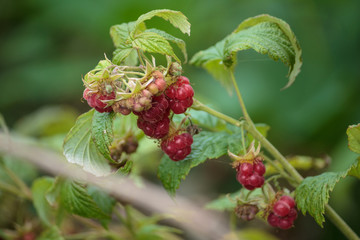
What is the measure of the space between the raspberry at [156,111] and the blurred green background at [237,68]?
963mm

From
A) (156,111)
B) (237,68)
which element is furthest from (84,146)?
(237,68)

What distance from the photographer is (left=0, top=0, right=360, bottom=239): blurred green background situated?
223 centimetres

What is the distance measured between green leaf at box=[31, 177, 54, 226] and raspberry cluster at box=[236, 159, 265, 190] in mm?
657

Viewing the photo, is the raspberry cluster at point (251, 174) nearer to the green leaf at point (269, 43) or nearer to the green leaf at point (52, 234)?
the green leaf at point (269, 43)

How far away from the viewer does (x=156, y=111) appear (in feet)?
2.53

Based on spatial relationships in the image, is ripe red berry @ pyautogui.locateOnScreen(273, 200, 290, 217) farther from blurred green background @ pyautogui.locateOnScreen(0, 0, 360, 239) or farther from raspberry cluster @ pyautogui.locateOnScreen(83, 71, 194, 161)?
blurred green background @ pyautogui.locateOnScreen(0, 0, 360, 239)

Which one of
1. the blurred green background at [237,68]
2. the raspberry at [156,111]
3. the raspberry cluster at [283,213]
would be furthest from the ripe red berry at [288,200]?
the blurred green background at [237,68]

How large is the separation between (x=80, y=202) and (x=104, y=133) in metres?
0.31

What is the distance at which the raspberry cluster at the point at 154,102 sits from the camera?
29.6 inches

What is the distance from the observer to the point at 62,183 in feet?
3.68

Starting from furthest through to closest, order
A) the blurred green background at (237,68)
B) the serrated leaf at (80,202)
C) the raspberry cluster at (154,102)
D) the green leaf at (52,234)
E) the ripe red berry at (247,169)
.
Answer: the blurred green background at (237,68) < the green leaf at (52,234) < the serrated leaf at (80,202) < the ripe red berry at (247,169) < the raspberry cluster at (154,102)

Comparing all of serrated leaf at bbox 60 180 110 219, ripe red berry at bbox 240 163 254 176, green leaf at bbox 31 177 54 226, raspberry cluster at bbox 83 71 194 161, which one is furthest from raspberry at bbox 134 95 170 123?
green leaf at bbox 31 177 54 226

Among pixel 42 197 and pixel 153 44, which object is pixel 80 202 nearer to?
pixel 42 197

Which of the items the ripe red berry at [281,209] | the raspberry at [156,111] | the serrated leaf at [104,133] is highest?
the raspberry at [156,111]
